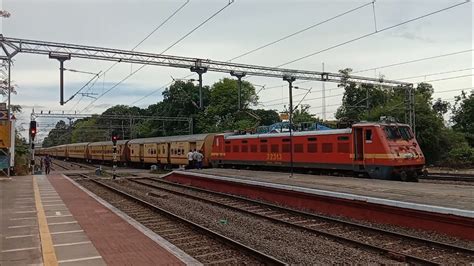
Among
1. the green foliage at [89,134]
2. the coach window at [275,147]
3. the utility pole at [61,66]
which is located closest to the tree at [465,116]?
the coach window at [275,147]

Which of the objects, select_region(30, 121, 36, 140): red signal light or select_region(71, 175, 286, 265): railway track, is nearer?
select_region(71, 175, 286, 265): railway track

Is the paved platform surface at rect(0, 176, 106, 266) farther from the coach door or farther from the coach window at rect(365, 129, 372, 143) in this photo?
the coach window at rect(365, 129, 372, 143)

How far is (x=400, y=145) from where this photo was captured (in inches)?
746

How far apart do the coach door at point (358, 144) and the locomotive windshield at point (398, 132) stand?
1091 mm

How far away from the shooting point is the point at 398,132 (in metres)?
19.4

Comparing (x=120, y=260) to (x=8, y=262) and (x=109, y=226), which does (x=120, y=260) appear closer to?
(x=8, y=262)

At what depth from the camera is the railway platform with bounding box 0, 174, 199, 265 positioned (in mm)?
7715

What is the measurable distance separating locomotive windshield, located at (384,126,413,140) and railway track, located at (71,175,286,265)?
33.2ft

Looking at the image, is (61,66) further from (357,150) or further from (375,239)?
(375,239)

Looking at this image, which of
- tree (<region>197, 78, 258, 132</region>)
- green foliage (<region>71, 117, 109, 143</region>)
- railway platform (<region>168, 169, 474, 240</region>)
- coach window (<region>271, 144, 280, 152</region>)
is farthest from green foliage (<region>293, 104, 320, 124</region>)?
green foliage (<region>71, 117, 109, 143</region>)

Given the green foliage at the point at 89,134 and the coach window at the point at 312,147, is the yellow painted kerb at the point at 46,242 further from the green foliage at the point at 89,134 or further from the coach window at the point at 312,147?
the green foliage at the point at 89,134

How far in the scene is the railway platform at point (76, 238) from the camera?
25.3ft

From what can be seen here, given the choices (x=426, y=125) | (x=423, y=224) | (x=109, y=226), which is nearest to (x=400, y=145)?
(x=423, y=224)

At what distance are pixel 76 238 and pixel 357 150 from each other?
13.3 metres
